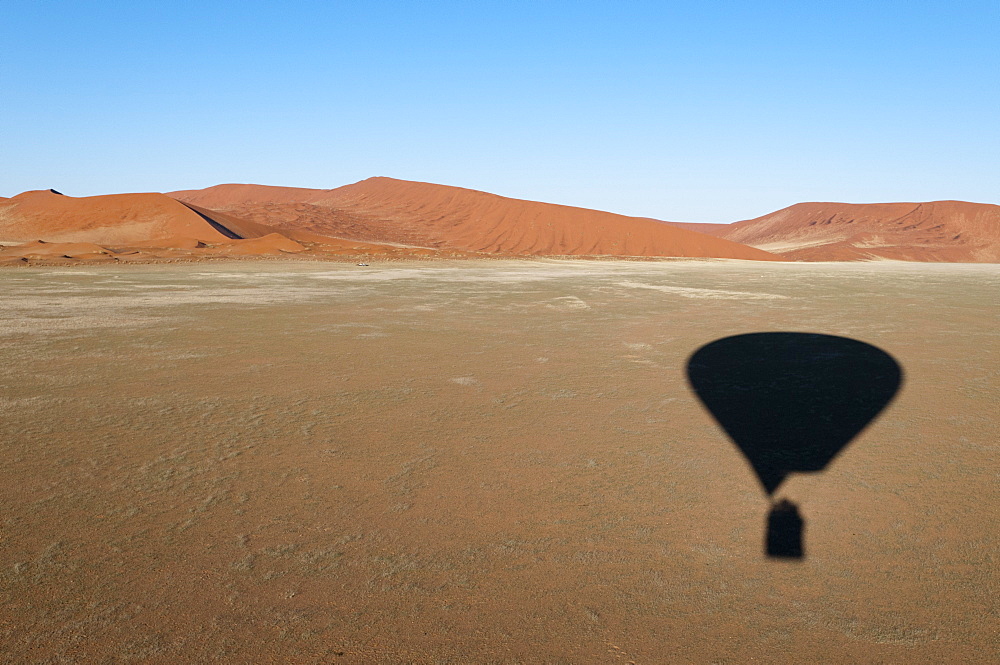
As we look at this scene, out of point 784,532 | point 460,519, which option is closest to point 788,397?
point 784,532

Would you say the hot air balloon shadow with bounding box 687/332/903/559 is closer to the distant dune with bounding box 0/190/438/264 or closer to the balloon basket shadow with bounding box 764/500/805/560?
the balloon basket shadow with bounding box 764/500/805/560

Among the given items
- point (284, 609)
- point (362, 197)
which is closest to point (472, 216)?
point (362, 197)

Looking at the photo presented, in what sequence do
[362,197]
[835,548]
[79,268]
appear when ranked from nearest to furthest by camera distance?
[835,548]
[79,268]
[362,197]

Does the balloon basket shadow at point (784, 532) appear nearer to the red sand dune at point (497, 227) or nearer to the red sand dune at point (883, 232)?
the red sand dune at point (497, 227)

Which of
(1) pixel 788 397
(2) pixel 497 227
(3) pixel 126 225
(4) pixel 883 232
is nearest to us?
(1) pixel 788 397

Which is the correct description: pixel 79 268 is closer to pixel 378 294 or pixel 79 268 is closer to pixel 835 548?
pixel 378 294

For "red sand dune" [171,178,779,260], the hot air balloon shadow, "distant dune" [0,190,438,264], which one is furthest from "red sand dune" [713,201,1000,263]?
the hot air balloon shadow

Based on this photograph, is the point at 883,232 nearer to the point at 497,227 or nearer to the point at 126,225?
the point at 497,227

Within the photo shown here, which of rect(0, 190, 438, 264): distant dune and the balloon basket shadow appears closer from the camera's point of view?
the balloon basket shadow
